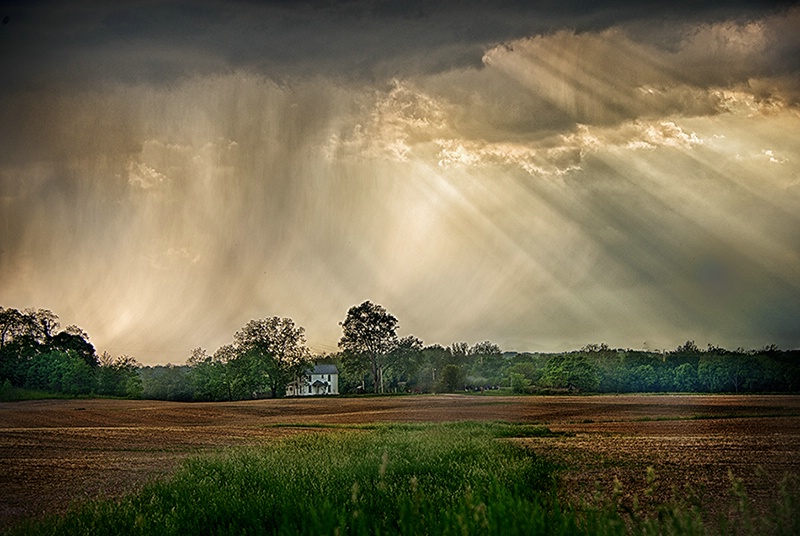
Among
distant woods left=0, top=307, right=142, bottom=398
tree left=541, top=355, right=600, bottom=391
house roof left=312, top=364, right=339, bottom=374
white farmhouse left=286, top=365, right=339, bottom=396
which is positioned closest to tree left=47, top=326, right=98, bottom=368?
distant woods left=0, top=307, right=142, bottom=398

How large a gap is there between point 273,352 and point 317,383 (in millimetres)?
33721

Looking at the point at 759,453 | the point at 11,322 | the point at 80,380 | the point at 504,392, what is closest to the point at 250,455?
the point at 759,453

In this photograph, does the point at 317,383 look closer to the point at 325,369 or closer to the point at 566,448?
the point at 325,369

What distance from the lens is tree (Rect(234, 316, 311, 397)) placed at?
9038 centimetres

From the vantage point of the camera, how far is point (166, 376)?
78312 mm

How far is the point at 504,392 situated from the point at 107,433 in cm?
5840

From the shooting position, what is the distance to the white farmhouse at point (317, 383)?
97.4 meters

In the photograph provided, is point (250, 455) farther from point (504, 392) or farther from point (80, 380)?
point (504, 392)

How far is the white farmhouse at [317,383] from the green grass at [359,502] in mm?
81057

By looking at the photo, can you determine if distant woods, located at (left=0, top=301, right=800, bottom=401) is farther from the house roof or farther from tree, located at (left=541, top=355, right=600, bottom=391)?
the house roof

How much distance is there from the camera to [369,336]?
98.1 meters

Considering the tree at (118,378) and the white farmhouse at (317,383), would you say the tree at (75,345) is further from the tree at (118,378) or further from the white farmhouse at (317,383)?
the white farmhouse at (317,383)

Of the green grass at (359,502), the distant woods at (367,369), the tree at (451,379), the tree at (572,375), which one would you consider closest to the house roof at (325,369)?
the distant woods at (367,369)

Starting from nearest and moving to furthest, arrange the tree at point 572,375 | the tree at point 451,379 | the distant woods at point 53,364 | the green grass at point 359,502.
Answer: the green grass at point 359,502, the distant woods at point 53,364, the tree at point 572,375, the tree at point 451,379
